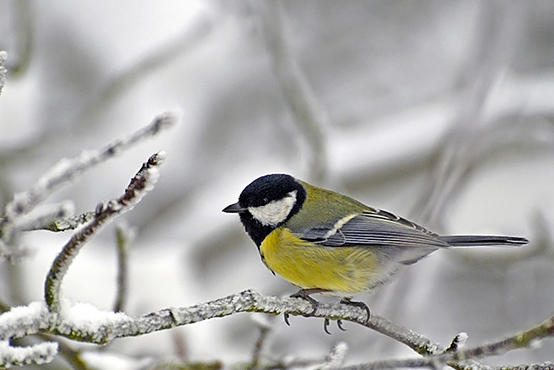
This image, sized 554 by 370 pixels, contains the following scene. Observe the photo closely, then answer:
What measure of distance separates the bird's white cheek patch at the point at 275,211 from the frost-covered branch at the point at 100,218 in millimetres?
1316

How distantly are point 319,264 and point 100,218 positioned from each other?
137cm

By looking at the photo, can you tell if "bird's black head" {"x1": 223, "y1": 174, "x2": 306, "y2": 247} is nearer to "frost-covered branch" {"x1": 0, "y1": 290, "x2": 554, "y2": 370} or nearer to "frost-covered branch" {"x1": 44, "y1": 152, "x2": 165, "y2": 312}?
"frost-covered branch" {"x1": 0, "y1": 290, "x2": 554, "y2": 370}

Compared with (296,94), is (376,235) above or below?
below

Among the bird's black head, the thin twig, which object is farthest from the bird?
the thin twig

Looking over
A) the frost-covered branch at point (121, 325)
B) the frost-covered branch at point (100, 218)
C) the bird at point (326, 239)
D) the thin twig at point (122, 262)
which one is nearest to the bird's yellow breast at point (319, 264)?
the bird at point (326, 239)

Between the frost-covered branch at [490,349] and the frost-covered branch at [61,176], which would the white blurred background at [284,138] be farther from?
the frost-covered branch at [61,176]

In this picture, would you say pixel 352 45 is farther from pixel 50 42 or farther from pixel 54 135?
pixel 54 135

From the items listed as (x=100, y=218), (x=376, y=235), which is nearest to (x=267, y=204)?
(x=376, y=235)

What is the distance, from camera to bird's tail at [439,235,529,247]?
1816 mm

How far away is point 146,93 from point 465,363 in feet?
14.1

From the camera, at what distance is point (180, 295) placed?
309 cm

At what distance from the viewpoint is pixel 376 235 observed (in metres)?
2.19

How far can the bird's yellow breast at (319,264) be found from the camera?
6.77ft

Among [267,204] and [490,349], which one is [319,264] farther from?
[490,349]
